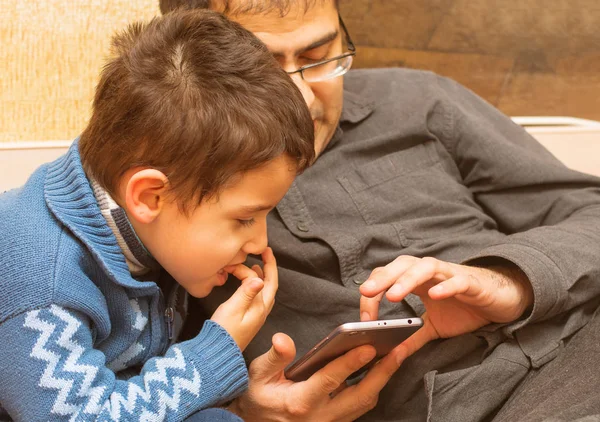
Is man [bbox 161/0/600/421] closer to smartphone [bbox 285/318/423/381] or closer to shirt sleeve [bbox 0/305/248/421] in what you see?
smartphone [bbox 285/318/423/381]

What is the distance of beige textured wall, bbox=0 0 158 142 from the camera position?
1.33m

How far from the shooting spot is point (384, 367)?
1120mm

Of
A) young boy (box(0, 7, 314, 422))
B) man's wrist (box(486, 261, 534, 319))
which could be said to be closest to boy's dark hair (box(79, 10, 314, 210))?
young boy (box(0, 7, 314, 422))

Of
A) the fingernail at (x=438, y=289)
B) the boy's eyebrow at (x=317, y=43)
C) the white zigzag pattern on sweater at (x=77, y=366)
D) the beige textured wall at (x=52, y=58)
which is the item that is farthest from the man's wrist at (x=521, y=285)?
the beige textured wall at (x=52, y=58)

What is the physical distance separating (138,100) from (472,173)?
74cm

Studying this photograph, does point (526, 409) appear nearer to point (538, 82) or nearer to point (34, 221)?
point (34, 221)

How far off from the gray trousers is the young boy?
16.1 inches

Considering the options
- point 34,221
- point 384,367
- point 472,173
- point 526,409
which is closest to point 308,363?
point 384,367

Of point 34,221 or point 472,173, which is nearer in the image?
point 34,221

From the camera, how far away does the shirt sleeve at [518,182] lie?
1207mm

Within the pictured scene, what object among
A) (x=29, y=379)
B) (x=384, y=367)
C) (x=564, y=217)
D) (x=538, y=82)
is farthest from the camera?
(x=538, y=82)

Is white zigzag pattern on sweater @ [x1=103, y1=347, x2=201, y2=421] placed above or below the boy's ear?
below

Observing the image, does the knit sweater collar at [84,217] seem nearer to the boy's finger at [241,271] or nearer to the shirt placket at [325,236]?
the boy's finger at [241,271]

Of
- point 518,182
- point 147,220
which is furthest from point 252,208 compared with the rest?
point 518,182
